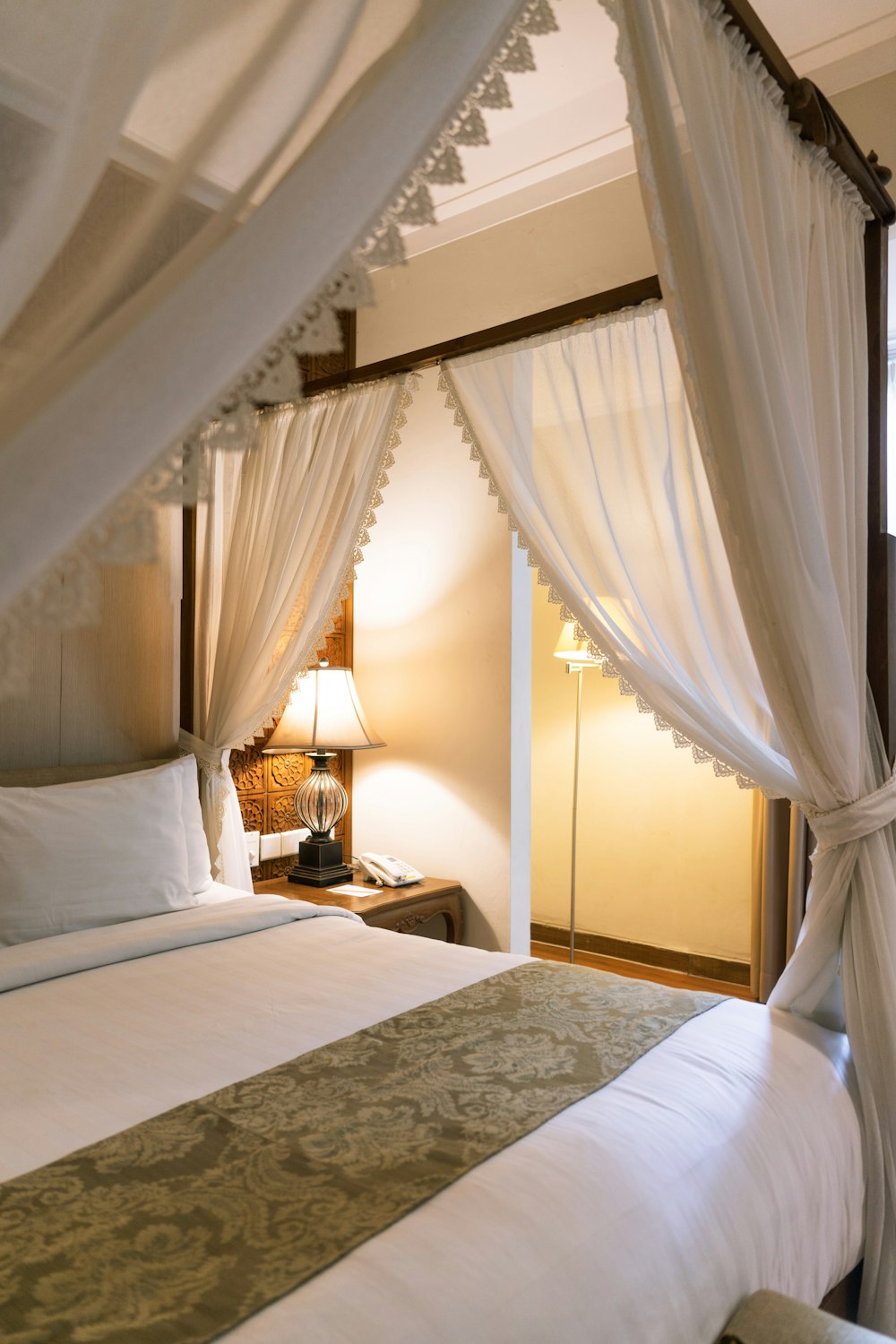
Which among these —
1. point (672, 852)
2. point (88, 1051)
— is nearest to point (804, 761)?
point (88, 1051)

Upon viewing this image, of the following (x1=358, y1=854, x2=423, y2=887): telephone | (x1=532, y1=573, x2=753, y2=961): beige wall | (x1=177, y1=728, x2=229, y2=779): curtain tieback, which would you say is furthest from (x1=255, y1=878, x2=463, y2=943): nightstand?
(x1=532, y1=573, x2=753, y2=961): beige wall

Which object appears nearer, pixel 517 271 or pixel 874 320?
pixel 874 320

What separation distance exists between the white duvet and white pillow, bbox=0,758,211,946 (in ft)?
0.31

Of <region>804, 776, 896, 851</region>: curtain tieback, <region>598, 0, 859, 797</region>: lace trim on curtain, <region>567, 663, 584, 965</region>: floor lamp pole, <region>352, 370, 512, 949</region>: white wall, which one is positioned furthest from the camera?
<region>567, 663, 584, 965</region>: floor lamp pole

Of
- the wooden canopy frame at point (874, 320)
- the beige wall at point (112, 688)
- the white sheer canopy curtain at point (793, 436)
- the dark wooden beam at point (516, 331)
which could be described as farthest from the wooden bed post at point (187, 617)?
the white sheer canopy curtain at point (793, 436)

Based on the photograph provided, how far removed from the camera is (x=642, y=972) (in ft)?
14.9

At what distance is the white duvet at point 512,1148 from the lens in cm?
108

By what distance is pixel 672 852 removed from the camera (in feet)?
14.7

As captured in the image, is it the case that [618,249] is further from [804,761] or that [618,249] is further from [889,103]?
[804,761]

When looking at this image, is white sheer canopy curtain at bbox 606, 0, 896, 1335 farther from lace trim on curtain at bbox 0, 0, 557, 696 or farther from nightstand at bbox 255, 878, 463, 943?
nightstand at bbox 255, 878, 463, 943

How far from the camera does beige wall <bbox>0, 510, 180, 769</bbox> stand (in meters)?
2.72

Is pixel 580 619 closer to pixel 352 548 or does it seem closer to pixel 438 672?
pixel 352 548

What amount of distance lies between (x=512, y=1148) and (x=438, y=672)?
8.16ft

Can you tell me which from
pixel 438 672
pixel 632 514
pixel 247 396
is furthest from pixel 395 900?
pixel 247 396
